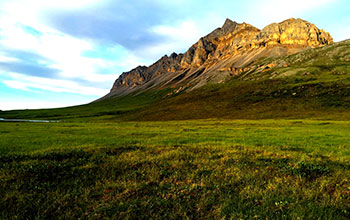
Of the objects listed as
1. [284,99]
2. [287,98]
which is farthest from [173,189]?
[287,98]

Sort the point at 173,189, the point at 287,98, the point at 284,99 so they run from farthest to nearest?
the point at 287,98
the point at 284,99
the point at 173,189

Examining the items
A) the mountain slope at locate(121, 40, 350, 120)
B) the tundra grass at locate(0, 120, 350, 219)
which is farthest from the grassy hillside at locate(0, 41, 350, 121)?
the tundra grass at locate(0, 120, 350, 219)

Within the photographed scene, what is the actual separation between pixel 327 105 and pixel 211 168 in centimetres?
11837

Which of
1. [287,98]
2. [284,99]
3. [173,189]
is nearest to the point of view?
[173,189]

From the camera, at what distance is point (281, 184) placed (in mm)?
8859

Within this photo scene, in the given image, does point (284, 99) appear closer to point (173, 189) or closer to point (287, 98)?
point (287, 98)

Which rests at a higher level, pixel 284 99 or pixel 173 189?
pixel 173 189

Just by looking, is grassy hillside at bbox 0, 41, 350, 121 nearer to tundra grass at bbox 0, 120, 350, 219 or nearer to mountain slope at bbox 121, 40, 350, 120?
mountain slope at bbox 121, 40, 350, 120

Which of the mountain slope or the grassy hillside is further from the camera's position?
the grassy hillside

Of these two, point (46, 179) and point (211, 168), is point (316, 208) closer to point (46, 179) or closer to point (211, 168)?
point (211, 168)

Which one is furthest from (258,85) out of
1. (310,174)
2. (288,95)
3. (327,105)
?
(310,174)

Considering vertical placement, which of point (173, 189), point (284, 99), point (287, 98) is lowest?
point (284, 99)

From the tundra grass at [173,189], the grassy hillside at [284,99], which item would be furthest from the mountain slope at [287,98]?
the tundra grass at [173,189]

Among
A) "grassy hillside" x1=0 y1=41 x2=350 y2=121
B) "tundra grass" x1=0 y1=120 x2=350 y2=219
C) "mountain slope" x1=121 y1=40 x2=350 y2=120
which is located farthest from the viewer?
"grassy hillside" x1=0 y1=41 x2=350 y2=121
